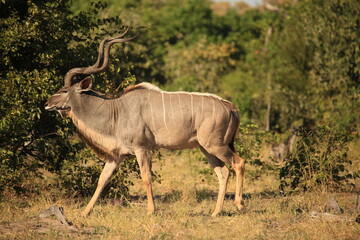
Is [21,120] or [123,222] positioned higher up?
[21,120]

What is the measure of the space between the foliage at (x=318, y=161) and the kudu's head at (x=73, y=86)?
2936 mm

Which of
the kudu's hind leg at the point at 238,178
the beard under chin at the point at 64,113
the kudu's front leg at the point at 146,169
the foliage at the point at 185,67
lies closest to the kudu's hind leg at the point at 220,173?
the kudu's hind leg at the point at 238,178

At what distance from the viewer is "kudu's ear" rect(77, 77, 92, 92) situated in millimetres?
6832

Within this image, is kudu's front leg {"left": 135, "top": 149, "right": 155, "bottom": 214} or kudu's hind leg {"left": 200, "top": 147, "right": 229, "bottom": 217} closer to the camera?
kudu's front leg {"left": 135, "top": 149, "right": 155, "bottom": 214}

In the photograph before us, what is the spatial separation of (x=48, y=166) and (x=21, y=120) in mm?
1292

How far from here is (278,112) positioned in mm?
14914

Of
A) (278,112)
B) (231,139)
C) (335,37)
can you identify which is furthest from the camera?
(278,112)

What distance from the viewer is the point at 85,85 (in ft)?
22.7

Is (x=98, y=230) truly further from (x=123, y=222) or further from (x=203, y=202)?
(x=203, y=202)

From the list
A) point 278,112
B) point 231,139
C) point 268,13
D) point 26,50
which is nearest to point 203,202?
point 231,139

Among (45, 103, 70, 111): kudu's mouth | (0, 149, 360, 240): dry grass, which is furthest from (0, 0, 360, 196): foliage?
(0, 149, 360, 240): dry grass

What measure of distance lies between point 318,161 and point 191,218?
2210 mm

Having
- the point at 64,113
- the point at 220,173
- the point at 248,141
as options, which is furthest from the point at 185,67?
the point at 64,113

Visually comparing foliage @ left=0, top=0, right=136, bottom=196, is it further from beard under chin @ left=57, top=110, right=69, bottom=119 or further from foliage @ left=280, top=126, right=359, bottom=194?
foliage @ left=280, top=126, right=359, bottom=194
